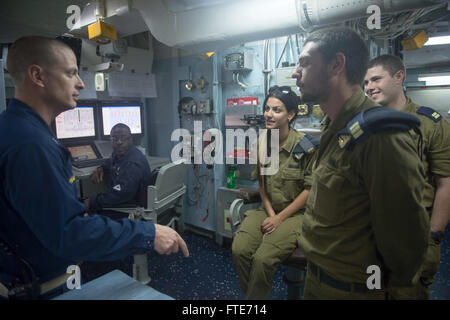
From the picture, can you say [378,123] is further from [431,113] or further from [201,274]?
[201,274]

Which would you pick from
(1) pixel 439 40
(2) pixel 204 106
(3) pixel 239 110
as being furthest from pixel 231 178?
(1) pixel 439 40

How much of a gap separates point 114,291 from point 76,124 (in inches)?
99.9

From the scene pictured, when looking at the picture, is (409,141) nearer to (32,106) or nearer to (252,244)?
(252,244)

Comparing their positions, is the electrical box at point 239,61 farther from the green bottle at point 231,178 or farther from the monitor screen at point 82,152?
the monitor screen at point 82,152

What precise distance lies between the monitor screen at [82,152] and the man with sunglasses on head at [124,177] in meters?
0.42

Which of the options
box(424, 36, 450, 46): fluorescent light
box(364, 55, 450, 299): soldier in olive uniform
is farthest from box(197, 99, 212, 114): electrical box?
box(424, 36, 450, 46): fluorescent light

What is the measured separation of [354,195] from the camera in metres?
1.02

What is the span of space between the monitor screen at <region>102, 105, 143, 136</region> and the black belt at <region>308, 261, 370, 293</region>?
9.47 ft

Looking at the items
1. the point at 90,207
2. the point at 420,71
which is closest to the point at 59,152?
the point at 90,207

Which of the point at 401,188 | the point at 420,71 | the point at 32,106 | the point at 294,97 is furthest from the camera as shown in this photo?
the point at 420,71

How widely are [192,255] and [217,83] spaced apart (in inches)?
77.5

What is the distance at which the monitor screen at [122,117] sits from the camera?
3.32 m

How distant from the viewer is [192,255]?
309cm
